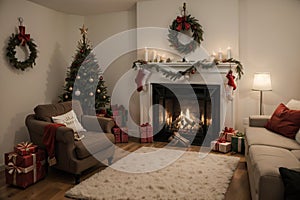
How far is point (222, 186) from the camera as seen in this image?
308cm

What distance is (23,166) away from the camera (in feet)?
10.2

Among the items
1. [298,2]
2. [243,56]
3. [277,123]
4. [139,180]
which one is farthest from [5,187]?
[298,2]

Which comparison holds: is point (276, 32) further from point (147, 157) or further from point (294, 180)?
point (294, 180)

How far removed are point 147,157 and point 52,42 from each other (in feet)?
9.60

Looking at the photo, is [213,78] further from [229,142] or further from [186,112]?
[229,142]

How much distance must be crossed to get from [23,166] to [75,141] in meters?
0.64

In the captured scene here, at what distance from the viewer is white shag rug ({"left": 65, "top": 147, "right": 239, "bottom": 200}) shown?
2.90 m

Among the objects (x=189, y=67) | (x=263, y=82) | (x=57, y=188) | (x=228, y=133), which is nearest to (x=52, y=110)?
(x=57, y=188)

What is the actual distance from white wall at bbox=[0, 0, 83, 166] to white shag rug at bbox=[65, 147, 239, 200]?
184 cm

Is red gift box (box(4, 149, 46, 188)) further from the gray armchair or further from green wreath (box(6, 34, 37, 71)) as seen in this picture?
green wreath (box(6, 34, 37, 71))

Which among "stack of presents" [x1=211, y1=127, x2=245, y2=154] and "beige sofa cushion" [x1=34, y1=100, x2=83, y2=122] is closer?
"beige sofa cushion" [x1=34, y1=100, x2=83, y2=122]

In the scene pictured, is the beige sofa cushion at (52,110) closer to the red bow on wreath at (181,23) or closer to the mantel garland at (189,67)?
the mantel garland at (189,67)

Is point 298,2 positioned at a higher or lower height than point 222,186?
higher

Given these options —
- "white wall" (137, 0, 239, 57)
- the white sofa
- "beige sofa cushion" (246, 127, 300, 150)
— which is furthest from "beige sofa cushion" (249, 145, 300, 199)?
"white wall" (137, 0, 239, 57)
